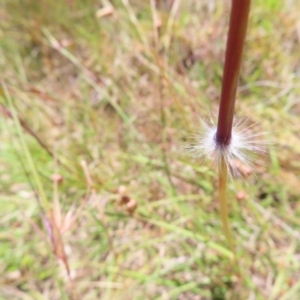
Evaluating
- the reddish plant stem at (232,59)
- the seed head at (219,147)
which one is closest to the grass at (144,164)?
the seed head at (219,147)

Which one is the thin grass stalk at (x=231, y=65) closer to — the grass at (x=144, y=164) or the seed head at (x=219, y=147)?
the seed head at (x=219, y=147)

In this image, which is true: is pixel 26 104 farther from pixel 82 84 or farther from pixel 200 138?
pixel 200 138

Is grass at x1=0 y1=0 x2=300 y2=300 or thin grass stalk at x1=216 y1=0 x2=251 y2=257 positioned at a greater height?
thin grass stalk at x1=216 y1=0 x2=251 y2=257

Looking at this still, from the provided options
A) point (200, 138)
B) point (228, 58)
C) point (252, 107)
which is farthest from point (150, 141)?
point (228, 58)

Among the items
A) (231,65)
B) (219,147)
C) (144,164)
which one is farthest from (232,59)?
(144,164)

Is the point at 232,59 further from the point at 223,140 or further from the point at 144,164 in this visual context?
the point at 144,164

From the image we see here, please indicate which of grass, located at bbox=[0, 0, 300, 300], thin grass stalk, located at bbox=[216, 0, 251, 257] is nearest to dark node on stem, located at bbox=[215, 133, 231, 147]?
thin grass stalk, located at bbox=[216, 0, 251, 257]

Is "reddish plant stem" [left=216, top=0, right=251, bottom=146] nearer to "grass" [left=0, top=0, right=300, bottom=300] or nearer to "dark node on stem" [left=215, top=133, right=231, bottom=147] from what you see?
"dark node on stem" [left=215, top=133, right=231, bottom=147]
